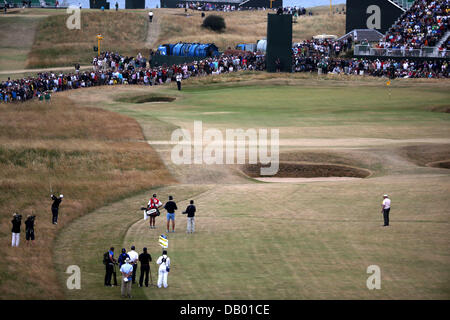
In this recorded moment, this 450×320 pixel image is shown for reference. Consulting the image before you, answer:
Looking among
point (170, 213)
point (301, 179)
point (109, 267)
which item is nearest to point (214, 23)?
point (301, 179)

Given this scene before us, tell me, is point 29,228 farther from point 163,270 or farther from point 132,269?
point 163,270

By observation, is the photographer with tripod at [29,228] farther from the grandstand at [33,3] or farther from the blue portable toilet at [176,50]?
the grandstand at [33,3]

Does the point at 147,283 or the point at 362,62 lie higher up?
the point at 362,62

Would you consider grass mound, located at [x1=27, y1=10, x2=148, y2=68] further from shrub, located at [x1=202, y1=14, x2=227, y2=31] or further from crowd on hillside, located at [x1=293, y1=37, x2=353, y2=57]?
crowd on hillside, located at [x1=293, y1=37, x2=353, y2=57]

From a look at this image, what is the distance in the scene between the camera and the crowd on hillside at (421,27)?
255ft

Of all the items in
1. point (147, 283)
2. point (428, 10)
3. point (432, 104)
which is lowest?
point (147, 283)

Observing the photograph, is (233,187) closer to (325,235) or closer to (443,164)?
(325,235)

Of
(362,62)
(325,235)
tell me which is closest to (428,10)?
(362,62)

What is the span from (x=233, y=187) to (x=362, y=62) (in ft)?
141

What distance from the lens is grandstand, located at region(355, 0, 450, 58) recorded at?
247ft

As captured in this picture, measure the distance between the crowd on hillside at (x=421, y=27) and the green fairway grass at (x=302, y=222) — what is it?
21610mm

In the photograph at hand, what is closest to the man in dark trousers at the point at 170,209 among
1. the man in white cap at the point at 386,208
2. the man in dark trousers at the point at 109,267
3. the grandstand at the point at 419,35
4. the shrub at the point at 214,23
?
the man in dark trousers at the point at 109,267

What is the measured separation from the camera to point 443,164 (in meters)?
43.6

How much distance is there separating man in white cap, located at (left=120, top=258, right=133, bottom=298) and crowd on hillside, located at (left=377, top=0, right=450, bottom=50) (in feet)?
199
